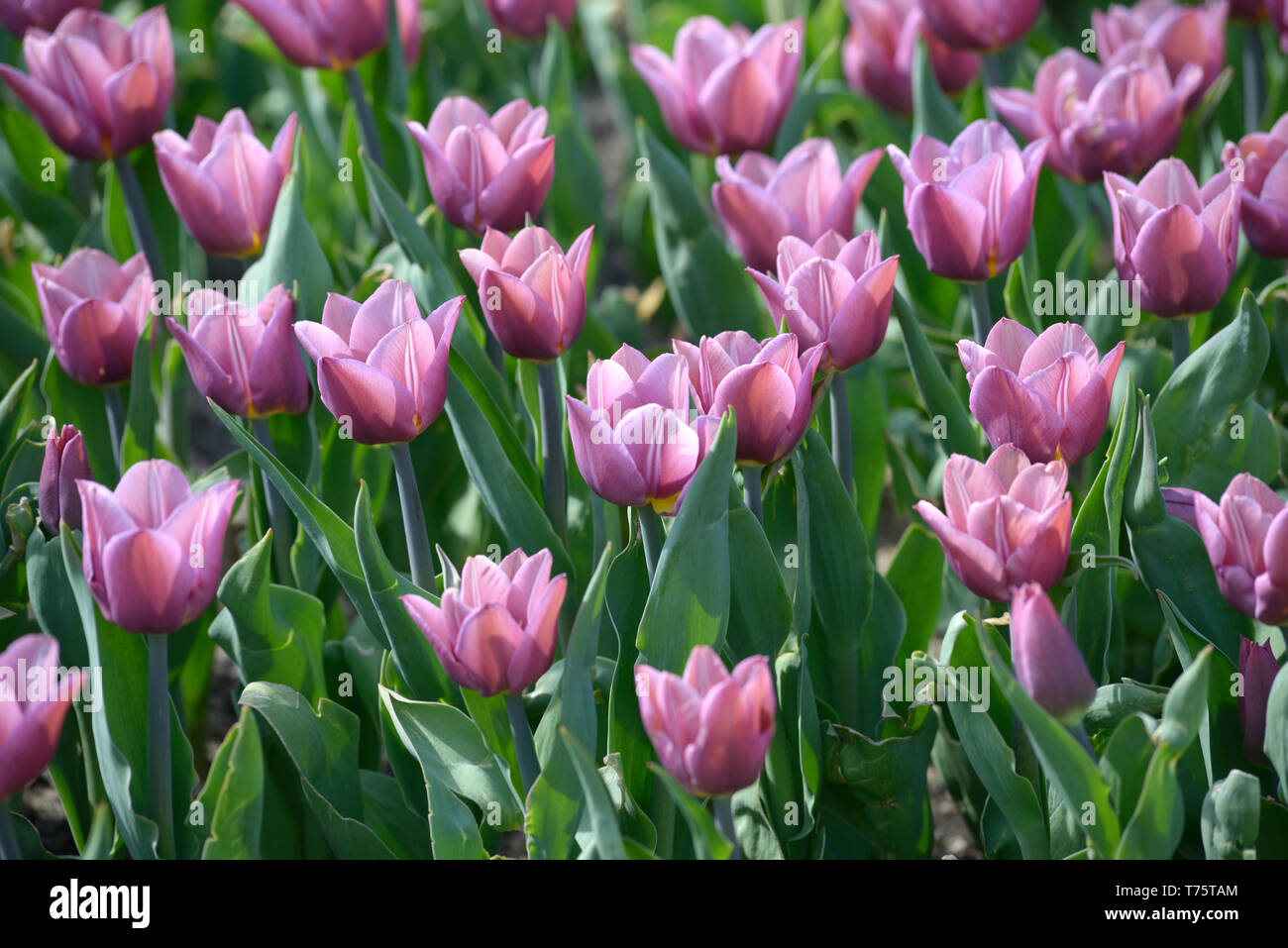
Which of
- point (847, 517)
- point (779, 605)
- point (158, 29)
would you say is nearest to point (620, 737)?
point (779, 605)

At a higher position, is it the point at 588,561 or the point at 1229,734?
the point at 588,561

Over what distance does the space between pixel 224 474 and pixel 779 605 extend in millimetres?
747

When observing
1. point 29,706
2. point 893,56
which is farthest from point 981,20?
point 29,706

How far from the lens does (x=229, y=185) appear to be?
171cm

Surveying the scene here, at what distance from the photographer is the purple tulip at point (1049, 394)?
1220 mm

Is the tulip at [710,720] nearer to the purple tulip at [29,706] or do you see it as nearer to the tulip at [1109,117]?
the purple tulip at [29,706]

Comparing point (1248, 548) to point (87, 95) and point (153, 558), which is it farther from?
point (87, 95)

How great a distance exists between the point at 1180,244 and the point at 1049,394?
11.2 inches

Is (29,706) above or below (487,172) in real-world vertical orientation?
below

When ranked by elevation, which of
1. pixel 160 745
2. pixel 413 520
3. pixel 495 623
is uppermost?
pixel 413 520
